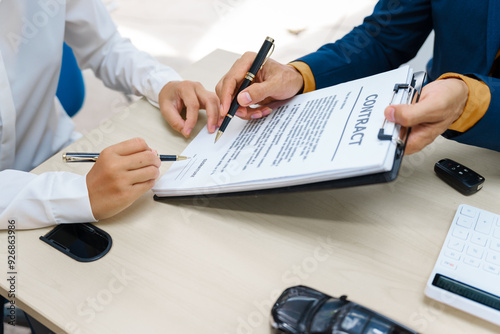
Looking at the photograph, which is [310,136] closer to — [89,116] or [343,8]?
[89,116]

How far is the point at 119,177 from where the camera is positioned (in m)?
0.60

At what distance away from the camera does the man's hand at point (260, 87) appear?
703mm

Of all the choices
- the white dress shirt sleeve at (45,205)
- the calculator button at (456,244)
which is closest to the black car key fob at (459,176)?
the calculator button at (456,244)

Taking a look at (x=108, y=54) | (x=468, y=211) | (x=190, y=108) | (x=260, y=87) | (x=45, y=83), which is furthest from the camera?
(x=108, y=54)

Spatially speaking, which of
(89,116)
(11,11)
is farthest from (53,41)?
(89,116)

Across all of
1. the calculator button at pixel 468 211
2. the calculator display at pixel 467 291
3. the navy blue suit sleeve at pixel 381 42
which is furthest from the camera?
the navy blue suit sleeve at pixel 381 42

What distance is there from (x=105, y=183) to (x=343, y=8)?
2634 millimetres

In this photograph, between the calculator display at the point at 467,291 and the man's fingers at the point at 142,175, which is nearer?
the calculator display at the point at 467,291

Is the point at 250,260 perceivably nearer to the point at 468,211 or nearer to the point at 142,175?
the point at 142,175

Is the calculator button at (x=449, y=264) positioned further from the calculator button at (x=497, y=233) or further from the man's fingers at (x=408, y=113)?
the man's fingers at (x=408, y=113)

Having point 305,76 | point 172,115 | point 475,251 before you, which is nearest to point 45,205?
point 172,115

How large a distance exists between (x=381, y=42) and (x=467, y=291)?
652 mm

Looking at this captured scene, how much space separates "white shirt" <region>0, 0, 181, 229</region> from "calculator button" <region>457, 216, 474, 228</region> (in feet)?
1.81

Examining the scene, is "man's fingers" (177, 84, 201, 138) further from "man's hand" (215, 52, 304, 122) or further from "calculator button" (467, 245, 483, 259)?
"calculator button" (467, 245, 483, 259)
